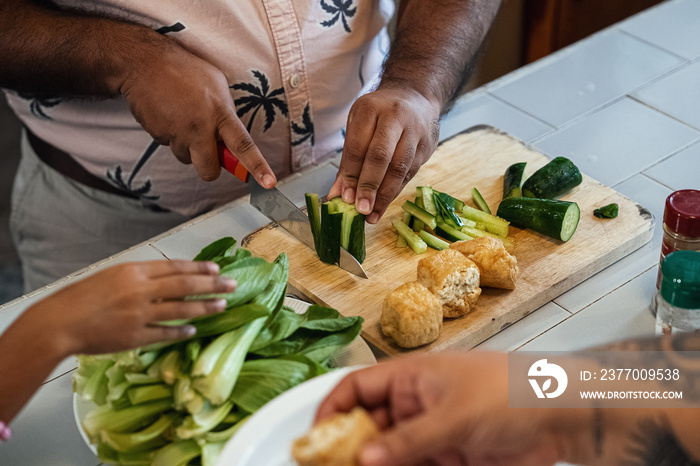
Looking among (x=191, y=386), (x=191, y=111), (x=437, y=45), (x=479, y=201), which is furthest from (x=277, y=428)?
(x=437, y=45)

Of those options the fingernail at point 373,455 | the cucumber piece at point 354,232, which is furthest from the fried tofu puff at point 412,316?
the fingernail at point 373,455

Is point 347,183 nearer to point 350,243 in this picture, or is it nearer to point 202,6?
point 350,243

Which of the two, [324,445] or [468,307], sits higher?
[324,445]

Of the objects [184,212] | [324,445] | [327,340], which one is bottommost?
[184,212]

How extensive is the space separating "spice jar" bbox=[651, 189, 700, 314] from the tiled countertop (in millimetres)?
183

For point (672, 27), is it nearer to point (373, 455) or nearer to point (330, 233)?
point (330, 233)

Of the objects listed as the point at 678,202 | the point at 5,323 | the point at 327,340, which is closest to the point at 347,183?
the point at 327,340

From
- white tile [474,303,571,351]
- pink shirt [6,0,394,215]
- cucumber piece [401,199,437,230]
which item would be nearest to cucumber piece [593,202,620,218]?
white tile [474,303,571,351]

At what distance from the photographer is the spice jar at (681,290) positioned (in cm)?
137

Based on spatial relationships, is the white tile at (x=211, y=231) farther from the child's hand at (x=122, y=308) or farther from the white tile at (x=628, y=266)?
the white tile at (x=628, y=266)

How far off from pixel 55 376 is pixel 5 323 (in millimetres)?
239

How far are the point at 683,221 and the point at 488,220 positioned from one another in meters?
0.50

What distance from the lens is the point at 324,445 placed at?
0.94 m

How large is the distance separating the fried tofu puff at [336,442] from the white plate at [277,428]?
0.61ft
